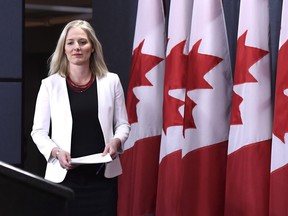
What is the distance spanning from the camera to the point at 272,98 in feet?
10.5

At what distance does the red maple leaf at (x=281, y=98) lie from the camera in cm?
297

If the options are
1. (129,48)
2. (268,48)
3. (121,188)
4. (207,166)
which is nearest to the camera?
(268,48)

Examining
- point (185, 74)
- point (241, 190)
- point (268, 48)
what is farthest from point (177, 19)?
point (241, 190)

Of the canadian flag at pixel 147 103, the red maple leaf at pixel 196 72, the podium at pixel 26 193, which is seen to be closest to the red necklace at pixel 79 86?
the red maple leaf at pixel 196 72

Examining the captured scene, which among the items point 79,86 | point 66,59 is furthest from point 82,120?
point 66,59

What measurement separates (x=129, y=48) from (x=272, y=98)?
133cm

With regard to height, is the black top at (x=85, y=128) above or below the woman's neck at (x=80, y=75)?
below

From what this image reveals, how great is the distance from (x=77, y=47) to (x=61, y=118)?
12.4 inches

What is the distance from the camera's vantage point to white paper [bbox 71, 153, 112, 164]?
2.76m

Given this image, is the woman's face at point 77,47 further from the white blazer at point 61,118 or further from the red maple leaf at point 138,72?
the red maple leaf at point 138,72

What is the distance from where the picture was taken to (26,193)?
1344 mm

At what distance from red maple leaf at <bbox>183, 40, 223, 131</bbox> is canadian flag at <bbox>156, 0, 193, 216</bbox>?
4.7 inches

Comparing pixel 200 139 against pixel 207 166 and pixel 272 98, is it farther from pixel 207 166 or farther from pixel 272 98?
pixel 272 98

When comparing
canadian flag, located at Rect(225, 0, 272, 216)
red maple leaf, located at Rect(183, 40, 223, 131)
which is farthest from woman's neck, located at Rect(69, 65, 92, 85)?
canadian flag, located at Rect(225, 0, 272, 216)
